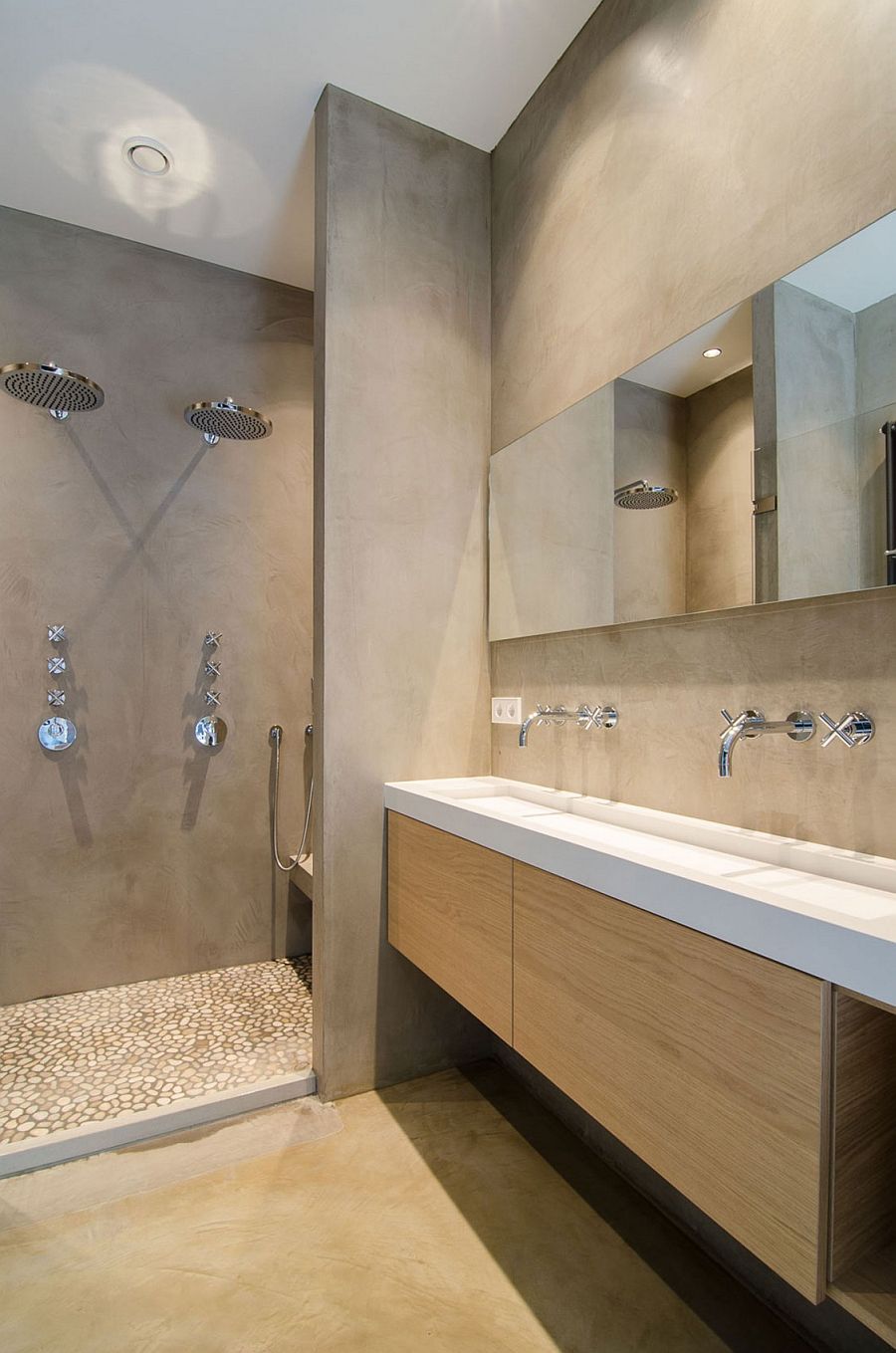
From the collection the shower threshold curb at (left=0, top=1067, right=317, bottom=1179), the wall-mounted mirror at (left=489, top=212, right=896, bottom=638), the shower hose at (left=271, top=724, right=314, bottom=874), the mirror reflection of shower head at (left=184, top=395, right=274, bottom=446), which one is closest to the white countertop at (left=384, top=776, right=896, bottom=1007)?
the wall-mounted mirror at (left=489, top=212, right=896, bottom=638)

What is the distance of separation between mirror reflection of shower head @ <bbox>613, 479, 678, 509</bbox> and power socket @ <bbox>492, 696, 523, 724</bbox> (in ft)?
2.19

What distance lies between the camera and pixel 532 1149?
1.69 m

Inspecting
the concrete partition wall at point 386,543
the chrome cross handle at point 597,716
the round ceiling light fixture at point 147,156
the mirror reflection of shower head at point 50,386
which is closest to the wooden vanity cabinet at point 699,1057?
the chrome cross handle at point 597,716

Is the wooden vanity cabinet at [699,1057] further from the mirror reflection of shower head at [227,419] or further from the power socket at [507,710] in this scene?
the mirror reflection of shower head at [227,419]

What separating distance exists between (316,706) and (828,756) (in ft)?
4.21

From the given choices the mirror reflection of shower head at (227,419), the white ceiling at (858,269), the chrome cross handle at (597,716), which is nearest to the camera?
the white ceiling at (858,269)

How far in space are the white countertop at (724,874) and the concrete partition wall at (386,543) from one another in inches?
12.8

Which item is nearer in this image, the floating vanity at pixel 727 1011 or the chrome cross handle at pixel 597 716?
the floating vanity at pixel 727 1011

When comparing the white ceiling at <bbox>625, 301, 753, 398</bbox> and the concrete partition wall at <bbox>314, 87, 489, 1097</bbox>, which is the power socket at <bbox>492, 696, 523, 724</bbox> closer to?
the concrete partition wall at <bbox>314, 87, 489, 1097</bbox>

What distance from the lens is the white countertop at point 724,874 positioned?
77 cm

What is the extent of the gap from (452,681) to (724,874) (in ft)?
3.80

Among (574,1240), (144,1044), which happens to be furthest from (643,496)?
(144,1044)

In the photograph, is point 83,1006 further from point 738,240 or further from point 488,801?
point 738,240

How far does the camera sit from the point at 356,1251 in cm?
→ 137
